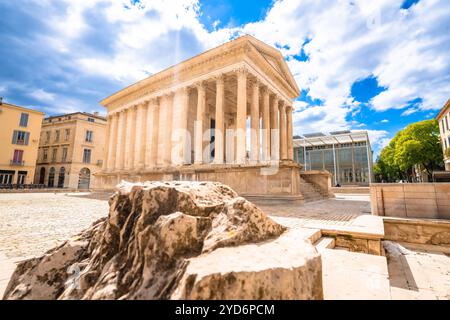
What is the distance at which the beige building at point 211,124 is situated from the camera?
43.8 feet

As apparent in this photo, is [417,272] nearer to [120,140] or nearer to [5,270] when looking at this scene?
[5,270]

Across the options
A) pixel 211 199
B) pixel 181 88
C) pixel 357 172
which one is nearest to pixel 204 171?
pixel 181 88

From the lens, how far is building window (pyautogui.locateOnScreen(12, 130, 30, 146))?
30097mm

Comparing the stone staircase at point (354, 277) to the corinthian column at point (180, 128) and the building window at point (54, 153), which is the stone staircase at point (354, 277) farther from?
the building window at point (54, 153)

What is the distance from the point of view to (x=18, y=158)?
30.4 meters

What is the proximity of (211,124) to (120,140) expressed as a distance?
36.4ft

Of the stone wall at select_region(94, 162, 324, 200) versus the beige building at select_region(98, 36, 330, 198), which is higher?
the beige building at select_region(98, 36, 330, 198)

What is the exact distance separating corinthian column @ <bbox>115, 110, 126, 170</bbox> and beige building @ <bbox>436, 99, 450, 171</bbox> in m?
40.0

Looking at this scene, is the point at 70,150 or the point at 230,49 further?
the point at 70,150

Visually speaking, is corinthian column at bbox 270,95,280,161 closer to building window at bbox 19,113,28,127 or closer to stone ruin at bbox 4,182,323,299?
stone ruin at bbox 4,182,323,299

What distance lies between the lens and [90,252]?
7.50 feet

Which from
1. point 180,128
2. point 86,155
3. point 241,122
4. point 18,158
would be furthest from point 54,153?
point 241,122

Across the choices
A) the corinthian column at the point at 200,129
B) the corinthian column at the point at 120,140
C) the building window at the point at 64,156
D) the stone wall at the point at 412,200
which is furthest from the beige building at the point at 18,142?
the stone wall at the point at 412,200

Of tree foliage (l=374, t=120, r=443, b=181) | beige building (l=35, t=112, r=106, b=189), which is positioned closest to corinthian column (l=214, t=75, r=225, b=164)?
tree foliage (l=374, t=120, r=443, b=181)
